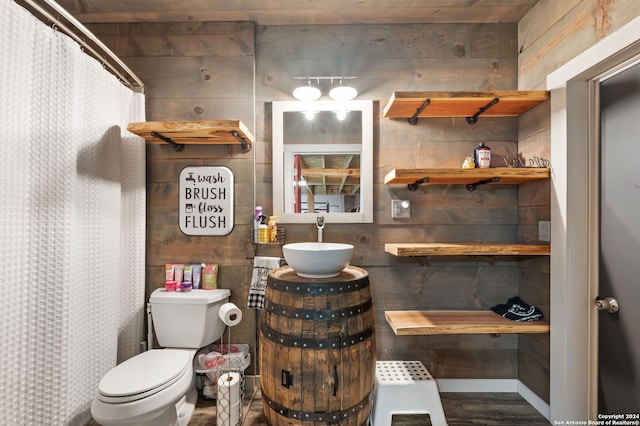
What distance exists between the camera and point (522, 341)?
1.84m

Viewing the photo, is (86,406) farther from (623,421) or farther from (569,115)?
(569,115)

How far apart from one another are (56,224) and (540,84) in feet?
8.42

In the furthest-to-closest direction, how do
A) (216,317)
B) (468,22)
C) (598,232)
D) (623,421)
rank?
1. (468,22)
2. (216,317)
3. (598,232)
4. (623,421)

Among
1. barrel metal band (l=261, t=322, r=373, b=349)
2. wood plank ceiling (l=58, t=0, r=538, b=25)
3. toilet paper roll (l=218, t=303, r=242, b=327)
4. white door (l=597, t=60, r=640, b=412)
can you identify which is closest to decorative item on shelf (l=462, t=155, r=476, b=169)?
white door (l=597, t=60, r=640, b=412)

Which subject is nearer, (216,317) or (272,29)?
(216,317)

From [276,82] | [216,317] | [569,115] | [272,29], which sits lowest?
[216,317]

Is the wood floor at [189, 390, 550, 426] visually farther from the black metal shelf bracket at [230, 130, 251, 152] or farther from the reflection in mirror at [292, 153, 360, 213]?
the black metal shelf bracket at [230, 130, 251, 152]

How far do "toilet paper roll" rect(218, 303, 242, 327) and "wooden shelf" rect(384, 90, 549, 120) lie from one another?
1451 mm

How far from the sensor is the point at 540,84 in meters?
1.66

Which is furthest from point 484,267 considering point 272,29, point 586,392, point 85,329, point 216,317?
point 85,329

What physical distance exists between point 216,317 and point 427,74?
6.60ft

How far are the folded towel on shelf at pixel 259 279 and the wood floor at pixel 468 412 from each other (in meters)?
0.58

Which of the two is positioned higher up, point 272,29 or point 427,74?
point 272,29

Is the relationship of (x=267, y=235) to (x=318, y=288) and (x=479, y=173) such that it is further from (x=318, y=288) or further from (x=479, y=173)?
(x=479, y=173)
